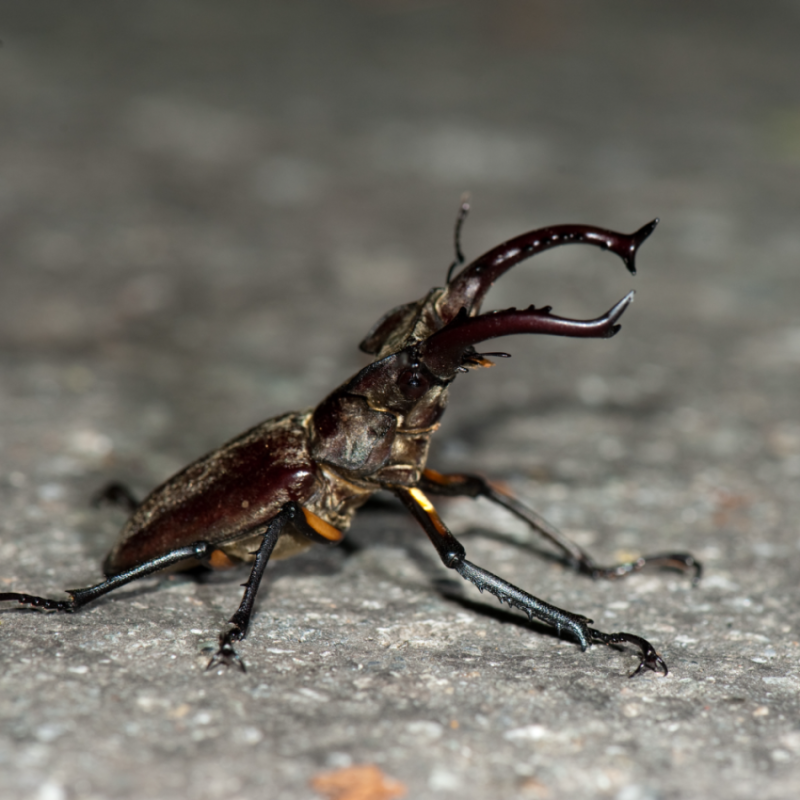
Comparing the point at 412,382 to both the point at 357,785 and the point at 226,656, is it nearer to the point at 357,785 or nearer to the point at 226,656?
the point at 226,656

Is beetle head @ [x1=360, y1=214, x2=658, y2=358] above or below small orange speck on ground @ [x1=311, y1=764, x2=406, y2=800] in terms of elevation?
above

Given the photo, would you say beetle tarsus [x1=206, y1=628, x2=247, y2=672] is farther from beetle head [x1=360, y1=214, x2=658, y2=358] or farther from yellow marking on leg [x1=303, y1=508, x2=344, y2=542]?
beetle head [x1=360, y1=214, x2=658, y2=358]

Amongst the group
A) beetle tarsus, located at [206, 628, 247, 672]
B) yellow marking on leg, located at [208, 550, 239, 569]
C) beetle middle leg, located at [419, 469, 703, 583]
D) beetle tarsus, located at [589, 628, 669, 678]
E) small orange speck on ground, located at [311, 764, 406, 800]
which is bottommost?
small orange speck on ground, located at [311, 764, 406, 800]

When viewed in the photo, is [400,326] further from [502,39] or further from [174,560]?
[502,39]

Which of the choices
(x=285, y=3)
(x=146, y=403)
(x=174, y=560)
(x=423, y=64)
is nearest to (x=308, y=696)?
(x=174, y=560)

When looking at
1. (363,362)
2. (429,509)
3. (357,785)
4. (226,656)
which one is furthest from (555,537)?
(363,362)

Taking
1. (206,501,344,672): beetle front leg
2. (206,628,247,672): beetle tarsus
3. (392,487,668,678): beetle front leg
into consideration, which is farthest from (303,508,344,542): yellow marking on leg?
(206,628,247,672): beetle tarsus
